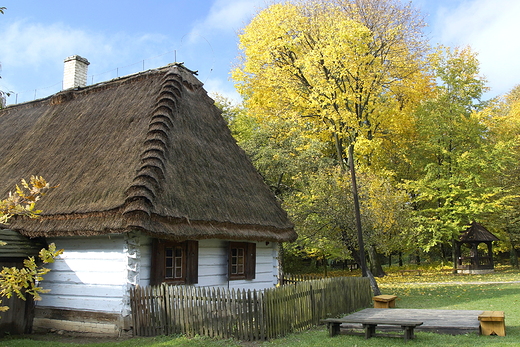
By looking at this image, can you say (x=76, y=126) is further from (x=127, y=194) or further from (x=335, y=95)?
(x=335, y=95)

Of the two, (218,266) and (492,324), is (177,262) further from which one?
(492,324)

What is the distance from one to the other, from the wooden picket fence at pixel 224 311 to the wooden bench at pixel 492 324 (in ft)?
13.8

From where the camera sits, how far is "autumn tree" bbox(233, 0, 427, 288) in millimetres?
18734

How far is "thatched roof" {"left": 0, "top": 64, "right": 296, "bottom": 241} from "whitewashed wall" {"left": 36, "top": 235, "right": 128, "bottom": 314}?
2.54ft

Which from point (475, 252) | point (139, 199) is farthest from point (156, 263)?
point (475, 252)

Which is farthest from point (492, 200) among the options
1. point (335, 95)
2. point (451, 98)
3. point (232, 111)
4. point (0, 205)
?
point (0, 205)

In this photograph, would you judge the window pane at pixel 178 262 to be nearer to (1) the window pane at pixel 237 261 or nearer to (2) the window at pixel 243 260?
(2) the window at pixel 243 260

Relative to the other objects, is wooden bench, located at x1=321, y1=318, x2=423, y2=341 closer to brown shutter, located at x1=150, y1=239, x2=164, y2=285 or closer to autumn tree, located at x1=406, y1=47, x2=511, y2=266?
brown shutter, located at x1=150, y1=239, x2=164, y2=285

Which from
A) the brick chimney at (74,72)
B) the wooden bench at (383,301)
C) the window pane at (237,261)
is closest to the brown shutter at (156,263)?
the window pane at (237,261)

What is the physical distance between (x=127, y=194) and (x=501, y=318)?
9.20 metres

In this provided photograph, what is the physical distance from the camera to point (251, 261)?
14.8 m

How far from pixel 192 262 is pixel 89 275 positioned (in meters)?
2.83

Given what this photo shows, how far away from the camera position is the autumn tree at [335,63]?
18734mm

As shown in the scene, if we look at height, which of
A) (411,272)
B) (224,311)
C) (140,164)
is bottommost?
(411,272)
